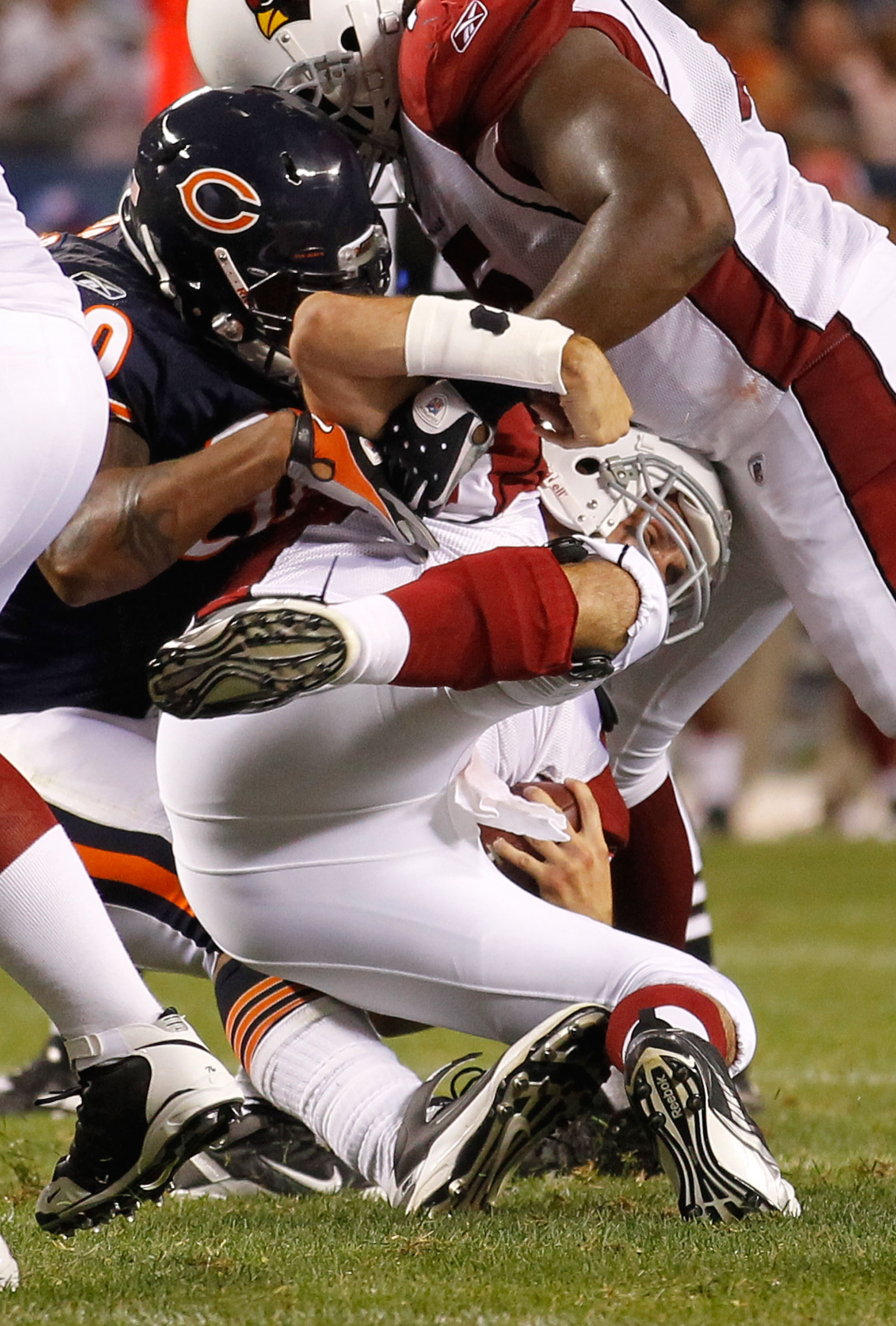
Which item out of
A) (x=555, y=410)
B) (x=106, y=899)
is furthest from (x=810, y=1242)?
(x=106, y=899)

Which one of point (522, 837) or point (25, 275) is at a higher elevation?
point (25, 275)

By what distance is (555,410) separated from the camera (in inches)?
84.4

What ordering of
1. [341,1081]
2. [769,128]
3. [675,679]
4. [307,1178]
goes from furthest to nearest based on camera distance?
[769,128], [675,679], [307,1178], [341,1081]

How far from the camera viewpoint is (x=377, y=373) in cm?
211

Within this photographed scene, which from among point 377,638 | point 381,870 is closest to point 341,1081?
point 381,870

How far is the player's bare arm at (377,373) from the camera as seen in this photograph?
6.69 ft

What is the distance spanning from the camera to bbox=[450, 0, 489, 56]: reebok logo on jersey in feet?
7.36

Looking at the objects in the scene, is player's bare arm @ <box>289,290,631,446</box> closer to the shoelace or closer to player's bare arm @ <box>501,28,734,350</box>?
player's bare arm @ <box>501,28,734,350</box>

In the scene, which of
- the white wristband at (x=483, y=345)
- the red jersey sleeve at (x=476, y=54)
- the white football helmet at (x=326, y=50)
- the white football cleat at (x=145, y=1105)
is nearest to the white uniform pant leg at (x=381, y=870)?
the white football cleat at (x=145, y=1105)

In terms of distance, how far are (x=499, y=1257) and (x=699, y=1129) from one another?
256 millimetres

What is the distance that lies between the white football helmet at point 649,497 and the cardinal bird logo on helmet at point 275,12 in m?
0.67

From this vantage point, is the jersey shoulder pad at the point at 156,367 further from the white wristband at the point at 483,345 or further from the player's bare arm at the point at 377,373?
the white wristband at the point at 483,345

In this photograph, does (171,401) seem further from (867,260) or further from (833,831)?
(833,831)

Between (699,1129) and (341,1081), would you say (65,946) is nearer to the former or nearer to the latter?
(341,1081)
